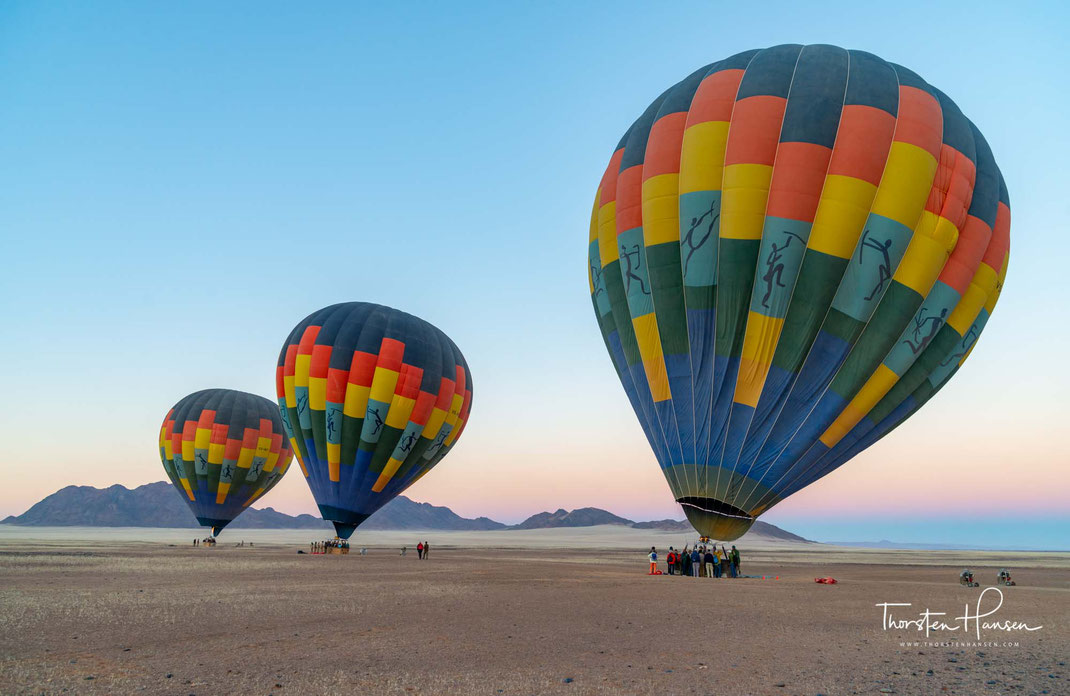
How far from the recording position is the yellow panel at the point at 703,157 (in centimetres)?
1756

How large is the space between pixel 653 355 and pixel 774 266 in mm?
4097

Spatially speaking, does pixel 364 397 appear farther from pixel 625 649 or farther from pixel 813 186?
pixel 625 649

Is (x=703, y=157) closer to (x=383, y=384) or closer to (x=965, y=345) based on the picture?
(x=965, y=345)

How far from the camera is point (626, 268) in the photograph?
1914 centimetres

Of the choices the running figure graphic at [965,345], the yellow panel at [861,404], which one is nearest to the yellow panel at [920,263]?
the yellow panel at [861,404]

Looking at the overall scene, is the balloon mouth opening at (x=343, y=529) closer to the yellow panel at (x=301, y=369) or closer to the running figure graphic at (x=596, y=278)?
the yellow panel at (x=301, y=369)

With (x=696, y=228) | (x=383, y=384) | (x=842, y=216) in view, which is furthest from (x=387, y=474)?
(x=842, y=216)

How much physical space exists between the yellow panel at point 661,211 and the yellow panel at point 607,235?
1603 mm

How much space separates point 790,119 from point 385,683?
16.6m

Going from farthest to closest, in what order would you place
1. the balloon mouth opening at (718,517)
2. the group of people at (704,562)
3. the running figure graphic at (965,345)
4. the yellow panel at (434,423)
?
1. the yellow panel at (434,423)
2. the group of people at (704,562)
3. the running figure graphic at (965,345)
4. the balloon mouth opening at (718,517)

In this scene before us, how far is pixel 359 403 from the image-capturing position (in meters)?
31.5

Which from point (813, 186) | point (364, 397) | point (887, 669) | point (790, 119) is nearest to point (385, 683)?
point (887, 669)

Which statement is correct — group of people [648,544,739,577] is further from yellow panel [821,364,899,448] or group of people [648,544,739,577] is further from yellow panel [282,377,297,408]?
yellow panel [282,377,297,408]

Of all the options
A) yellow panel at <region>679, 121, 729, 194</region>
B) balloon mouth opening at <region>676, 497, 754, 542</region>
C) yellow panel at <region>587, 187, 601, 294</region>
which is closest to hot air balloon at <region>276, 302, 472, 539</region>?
yellow panel at <region>587, 187, 601, 294</region>
